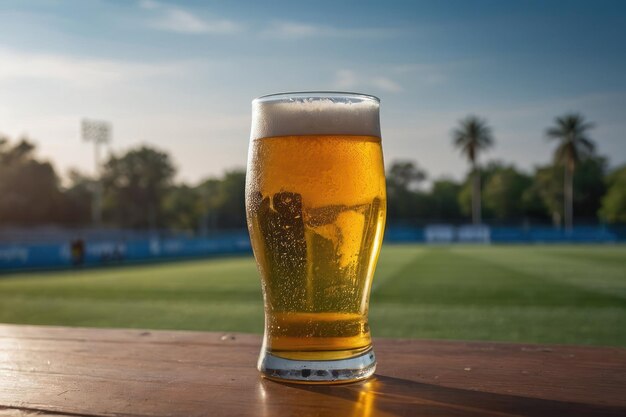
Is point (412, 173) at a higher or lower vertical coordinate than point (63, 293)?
higher

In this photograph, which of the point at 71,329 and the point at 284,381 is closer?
the point at 284,381

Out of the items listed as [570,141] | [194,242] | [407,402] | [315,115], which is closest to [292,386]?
[407,402]

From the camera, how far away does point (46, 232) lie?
40.3 m

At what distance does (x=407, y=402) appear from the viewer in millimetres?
982

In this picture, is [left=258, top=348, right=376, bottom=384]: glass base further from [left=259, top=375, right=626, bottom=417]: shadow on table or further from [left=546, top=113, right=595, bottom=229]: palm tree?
[left=546, top=113, right=595, bottom=229]: palm tree

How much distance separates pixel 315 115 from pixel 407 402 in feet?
1.75

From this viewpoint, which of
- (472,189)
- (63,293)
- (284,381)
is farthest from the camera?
(472,189)

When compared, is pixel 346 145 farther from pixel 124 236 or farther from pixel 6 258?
pixel 124 236

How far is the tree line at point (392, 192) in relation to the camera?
60375 mm

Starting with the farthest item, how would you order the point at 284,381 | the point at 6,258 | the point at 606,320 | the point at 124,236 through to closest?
1. the point at 124,236
2. the point at 6,258
3. the point at 606,320
4. the point at 284,381

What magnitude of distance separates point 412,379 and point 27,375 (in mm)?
671

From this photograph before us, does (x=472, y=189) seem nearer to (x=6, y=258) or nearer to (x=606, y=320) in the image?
(x=6, y=258)

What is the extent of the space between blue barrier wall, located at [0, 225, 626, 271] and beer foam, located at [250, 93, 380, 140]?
26422 millimetres

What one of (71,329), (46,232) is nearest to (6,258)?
(46,232)
